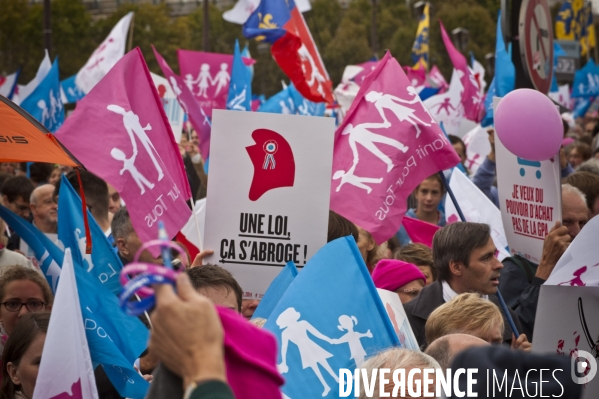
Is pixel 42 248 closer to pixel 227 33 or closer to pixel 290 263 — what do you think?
pixel 290 263

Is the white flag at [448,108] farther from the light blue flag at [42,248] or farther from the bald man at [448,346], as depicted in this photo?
the bald man at [448,346]

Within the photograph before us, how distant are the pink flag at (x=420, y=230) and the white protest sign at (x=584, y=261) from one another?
10.7 ft

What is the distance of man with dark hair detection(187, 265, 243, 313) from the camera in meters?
3.85

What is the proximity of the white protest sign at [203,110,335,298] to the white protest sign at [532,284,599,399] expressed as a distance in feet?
4.55

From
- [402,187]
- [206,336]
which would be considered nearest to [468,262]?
[402,187]

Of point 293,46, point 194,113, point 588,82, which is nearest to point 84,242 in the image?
point 293,46

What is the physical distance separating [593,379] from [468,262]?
134 cm

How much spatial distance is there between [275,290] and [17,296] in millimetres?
1312

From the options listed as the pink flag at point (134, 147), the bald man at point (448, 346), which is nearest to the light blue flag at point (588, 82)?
the pink flag at point (134, 147)

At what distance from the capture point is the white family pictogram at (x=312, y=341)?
139 inches

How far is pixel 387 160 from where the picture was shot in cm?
546

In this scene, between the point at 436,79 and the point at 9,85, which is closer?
the point at 9,85

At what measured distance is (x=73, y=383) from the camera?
3508mm

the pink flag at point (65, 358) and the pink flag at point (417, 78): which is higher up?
the pink flag at point (417, 78)
